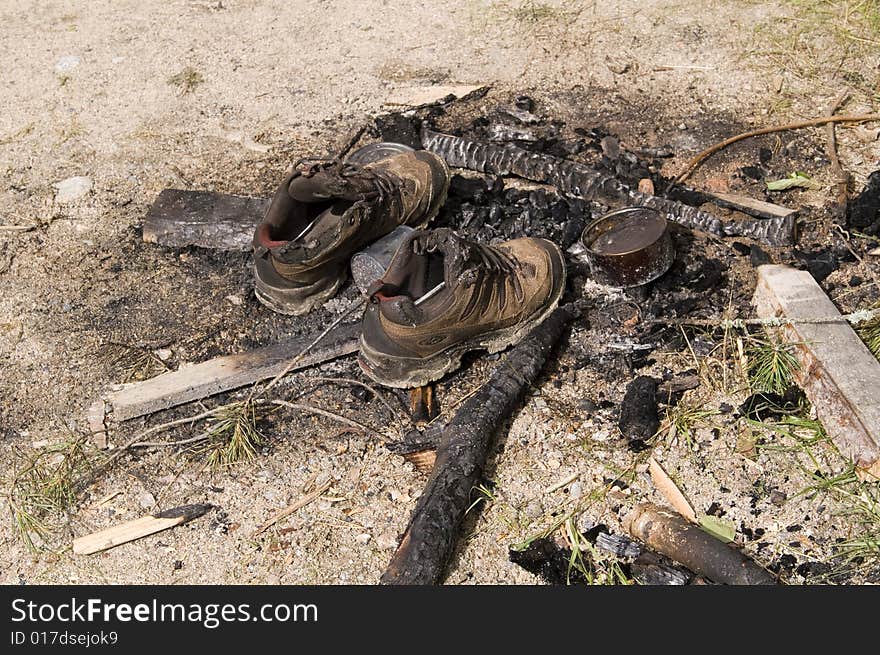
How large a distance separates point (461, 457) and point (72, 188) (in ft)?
12.0

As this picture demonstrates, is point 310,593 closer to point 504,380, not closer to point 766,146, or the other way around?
point 504,380

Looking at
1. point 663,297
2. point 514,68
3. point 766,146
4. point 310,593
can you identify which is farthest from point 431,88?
point 310,593

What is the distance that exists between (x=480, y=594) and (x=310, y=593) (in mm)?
A: 696

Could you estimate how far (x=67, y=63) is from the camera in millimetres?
7535

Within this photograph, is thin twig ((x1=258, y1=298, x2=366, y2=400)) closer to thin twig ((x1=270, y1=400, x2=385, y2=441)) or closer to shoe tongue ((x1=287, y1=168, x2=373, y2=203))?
thin twig ((x1=270, y1=400, x2=385, y2=441))

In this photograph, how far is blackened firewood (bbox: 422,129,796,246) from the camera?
5.21 m

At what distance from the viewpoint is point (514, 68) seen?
277 inches

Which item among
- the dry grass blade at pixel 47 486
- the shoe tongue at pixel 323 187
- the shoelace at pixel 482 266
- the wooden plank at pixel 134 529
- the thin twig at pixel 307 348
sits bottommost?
the wooden plank at pixel 134 529

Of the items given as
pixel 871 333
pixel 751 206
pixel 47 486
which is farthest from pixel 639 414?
pixel 47 486

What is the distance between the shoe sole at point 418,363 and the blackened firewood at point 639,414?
72 cm

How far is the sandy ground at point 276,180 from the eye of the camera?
3.99 meters

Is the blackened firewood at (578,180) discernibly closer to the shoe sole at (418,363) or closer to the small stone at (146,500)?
the shoe sole at (418,363)

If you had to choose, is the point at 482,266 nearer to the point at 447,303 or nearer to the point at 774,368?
the point at 447,303

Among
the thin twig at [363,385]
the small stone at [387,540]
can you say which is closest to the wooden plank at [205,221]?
the thin twig at [363,385]
